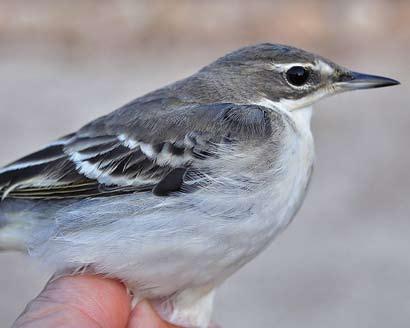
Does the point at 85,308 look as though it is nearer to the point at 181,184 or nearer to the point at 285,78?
the point at 181,184

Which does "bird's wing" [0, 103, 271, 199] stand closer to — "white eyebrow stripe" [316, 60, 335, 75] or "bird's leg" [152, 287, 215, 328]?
"white eyebrow stripe" [316, 60, 335, 75]

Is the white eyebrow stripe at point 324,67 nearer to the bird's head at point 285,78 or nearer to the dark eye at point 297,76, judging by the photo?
the bird's head at point 285,78

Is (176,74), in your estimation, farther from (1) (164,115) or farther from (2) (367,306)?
(1) (164,115)

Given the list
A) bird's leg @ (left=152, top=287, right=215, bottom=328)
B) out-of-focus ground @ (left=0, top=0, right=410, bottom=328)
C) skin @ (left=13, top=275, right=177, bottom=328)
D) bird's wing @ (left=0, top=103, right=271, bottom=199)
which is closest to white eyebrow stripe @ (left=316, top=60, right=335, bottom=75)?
bird's wing @ (left=0, top=103, right=271, bottom=199)

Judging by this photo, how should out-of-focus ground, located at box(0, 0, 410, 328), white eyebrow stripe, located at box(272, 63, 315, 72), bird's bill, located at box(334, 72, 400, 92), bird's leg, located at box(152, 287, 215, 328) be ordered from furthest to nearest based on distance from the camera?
out-of-focus ground, located at box(0, 0, 410, 328) < bird's bill, located at box(334, 72, 400, 92) < white eyebrow stripe, located at box(272, 63, 315, 72) < bird's leg, located at box(152, 287, 215, 328)

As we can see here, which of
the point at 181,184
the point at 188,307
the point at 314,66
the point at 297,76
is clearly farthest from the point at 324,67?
the point at 188,307
